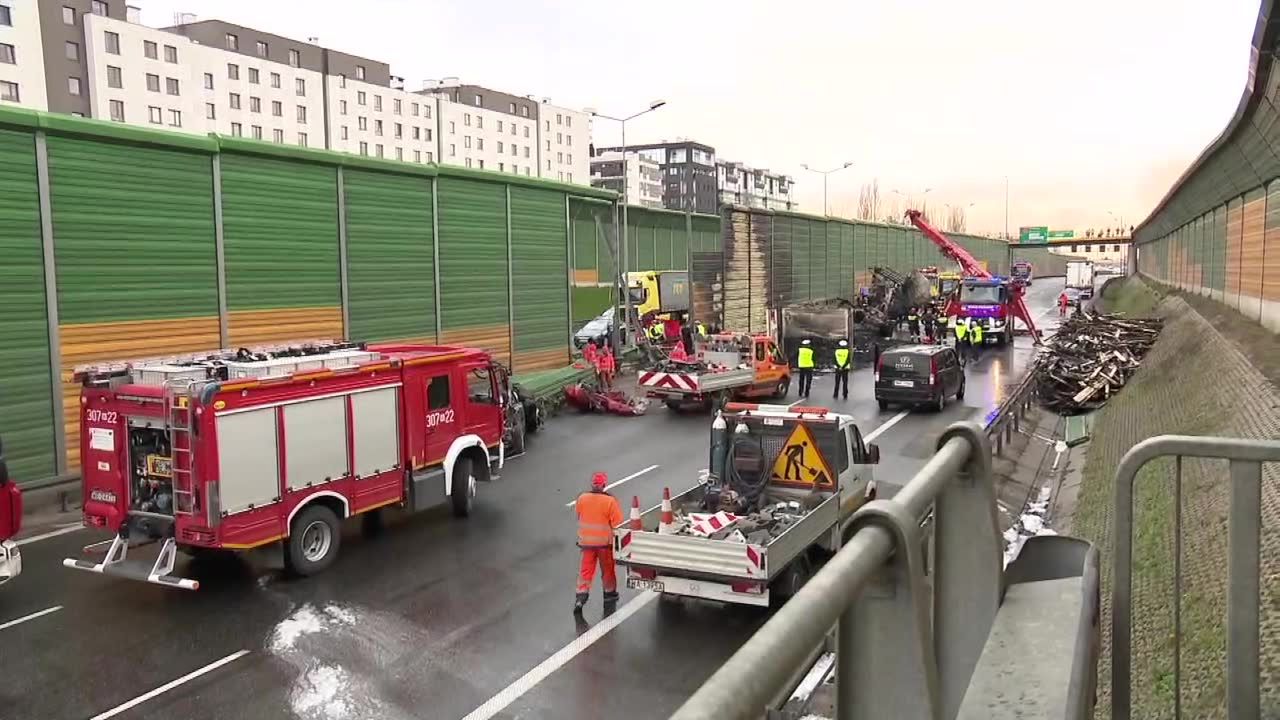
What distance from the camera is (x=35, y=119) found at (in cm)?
1612

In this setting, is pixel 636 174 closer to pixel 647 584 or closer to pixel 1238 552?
pixel 647 584

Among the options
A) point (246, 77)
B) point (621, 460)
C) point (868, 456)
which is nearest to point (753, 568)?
point (868, 456)

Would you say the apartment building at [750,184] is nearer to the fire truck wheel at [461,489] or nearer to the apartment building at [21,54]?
the apartment building at [21,54]

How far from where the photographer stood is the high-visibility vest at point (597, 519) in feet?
34.3

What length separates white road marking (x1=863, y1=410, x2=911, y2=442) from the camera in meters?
21.6

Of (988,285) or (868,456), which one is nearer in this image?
(868,456)

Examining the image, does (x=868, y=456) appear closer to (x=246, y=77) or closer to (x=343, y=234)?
(x=343, y=234)

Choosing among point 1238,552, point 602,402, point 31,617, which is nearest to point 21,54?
point 602,402

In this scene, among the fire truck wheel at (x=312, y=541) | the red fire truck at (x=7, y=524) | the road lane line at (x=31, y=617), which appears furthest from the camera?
the fire truck wheel at (x=312, y=541)

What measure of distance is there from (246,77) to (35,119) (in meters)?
61.2

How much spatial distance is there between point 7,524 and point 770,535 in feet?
28.5

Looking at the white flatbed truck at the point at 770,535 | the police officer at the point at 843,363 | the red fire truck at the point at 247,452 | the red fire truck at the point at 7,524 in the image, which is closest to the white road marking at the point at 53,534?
the red fire truck at the point at 247,452

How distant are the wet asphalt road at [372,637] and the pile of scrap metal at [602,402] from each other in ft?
34.7

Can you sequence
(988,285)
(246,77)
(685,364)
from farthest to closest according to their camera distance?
(246,77) → (988,285) → (685,364)
